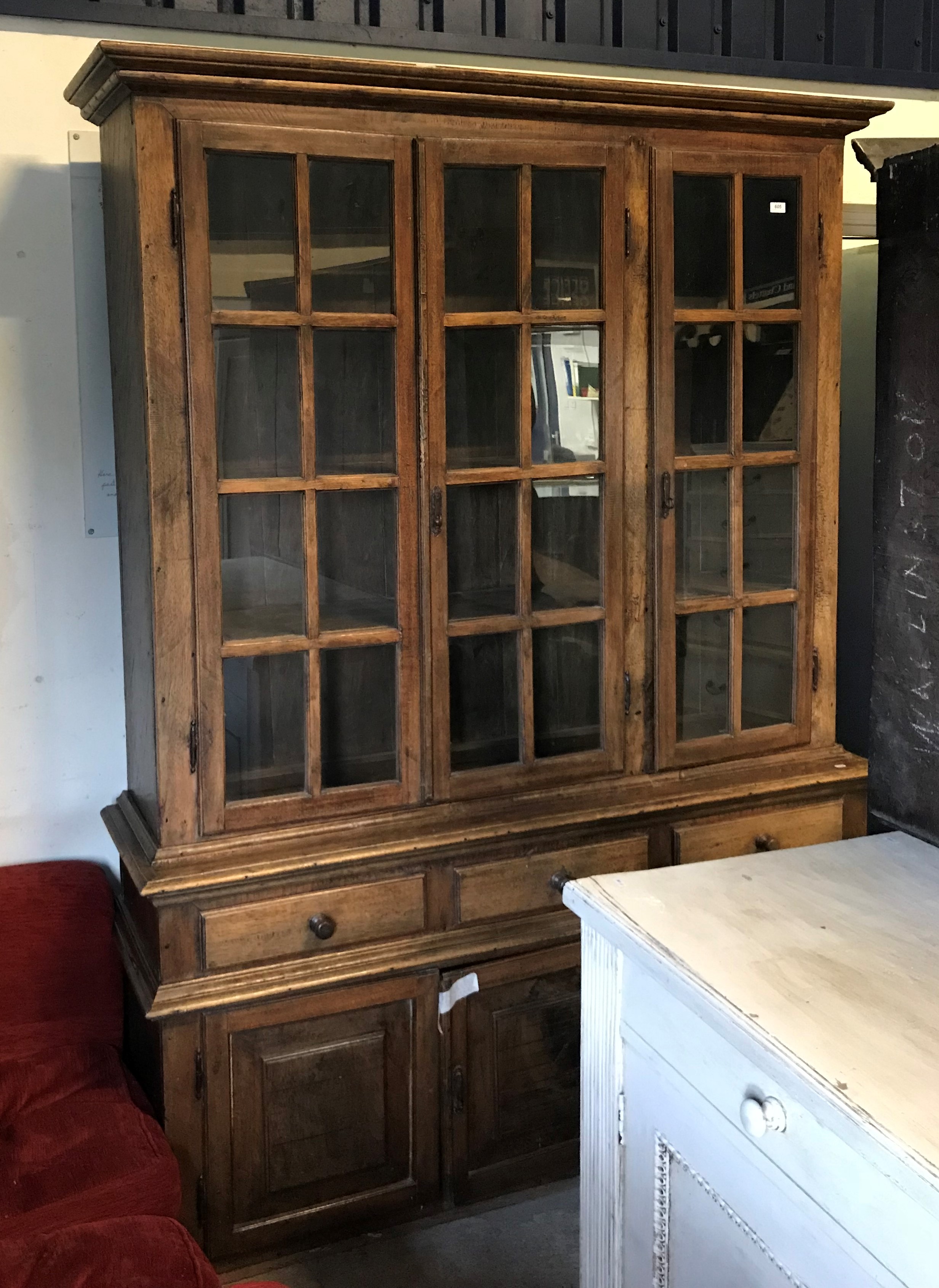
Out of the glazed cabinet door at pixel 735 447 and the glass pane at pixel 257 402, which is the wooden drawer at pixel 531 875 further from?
the glass pane at pixel 257 402

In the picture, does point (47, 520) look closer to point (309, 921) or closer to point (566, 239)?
point (309, 921)

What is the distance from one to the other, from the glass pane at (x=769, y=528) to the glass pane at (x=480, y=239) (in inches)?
23.4

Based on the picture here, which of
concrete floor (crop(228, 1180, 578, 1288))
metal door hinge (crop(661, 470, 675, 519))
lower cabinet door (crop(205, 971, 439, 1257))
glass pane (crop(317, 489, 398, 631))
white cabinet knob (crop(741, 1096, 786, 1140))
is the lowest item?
concrete floor (crop(228, 1180, 578, 1288))

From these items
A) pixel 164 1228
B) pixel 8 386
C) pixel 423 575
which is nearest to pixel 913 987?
pixel 164 1228

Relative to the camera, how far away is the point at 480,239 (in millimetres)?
2111

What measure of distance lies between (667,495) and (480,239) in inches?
22.0

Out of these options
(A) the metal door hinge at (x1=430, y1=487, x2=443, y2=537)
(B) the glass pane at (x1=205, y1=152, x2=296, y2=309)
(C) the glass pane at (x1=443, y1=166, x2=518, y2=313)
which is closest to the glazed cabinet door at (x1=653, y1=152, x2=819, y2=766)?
(C) the glass pane at (x1=443, y1=166, x2=518, y2=313)

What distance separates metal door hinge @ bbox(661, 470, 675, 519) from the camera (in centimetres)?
229

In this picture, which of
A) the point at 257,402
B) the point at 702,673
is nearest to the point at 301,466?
the point at 257,402

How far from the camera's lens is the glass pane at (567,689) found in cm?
228

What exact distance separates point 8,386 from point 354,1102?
1424mm

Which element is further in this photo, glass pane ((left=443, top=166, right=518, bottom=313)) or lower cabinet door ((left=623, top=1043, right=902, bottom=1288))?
glass pane ((left=443, top=166, right=518, bottom=313))

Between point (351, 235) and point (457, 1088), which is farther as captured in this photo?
point (457, 1088)

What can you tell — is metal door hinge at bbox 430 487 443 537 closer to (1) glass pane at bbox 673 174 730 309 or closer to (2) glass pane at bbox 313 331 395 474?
(2) glass pane at bbox 313 331 395 474
